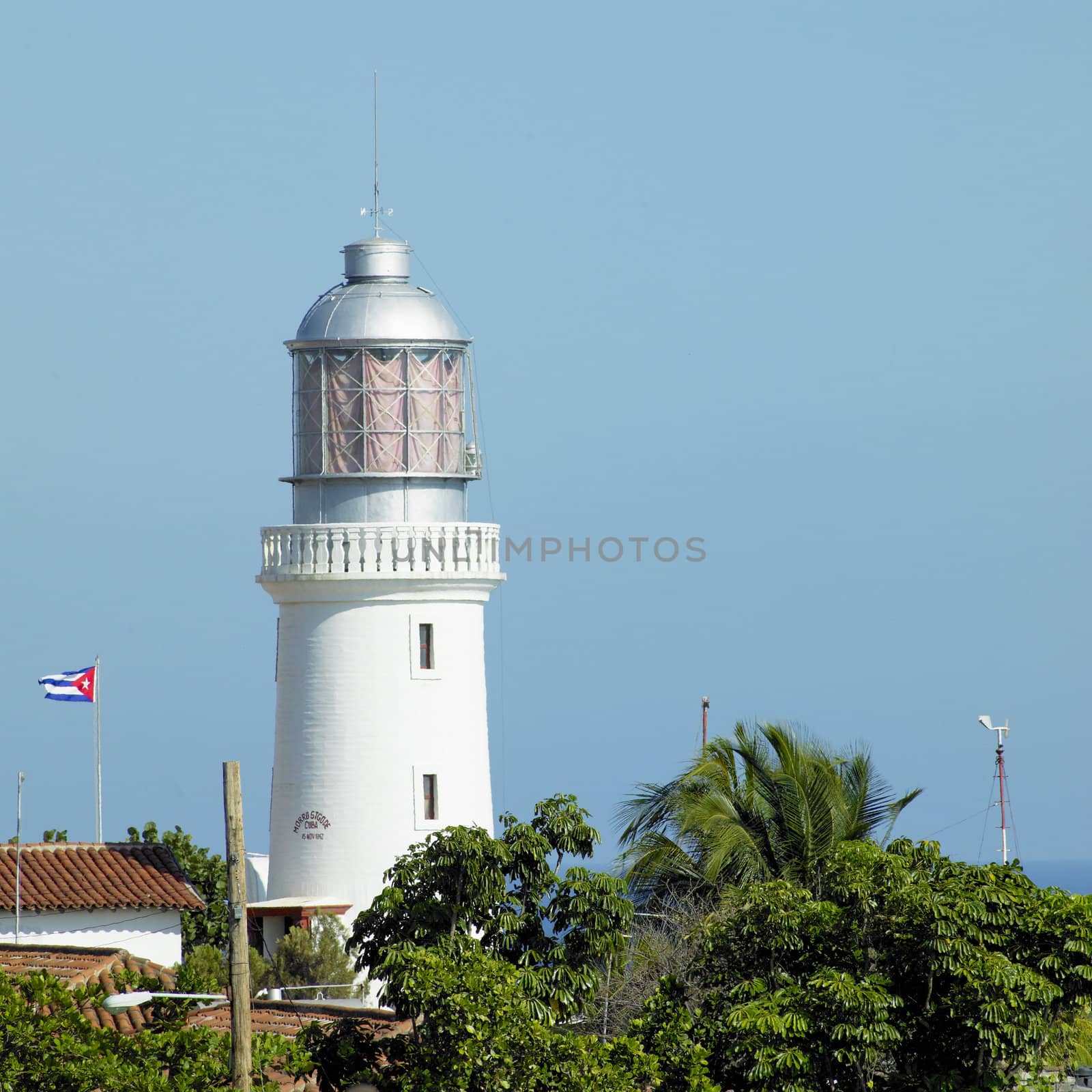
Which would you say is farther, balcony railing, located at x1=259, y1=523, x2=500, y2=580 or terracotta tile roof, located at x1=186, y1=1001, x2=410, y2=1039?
balcony railing, located at x1=259, y1=523, x2=500, y2=580

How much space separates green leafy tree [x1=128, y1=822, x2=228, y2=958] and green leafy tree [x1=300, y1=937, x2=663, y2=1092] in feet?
43.2

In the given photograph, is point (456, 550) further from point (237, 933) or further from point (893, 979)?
point (893, 979)

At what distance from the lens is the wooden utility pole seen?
67.2 feet

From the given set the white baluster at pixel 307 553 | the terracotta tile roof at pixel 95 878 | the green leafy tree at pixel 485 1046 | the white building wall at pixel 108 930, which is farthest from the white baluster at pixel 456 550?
the green leafy tree at pixel 485 1046

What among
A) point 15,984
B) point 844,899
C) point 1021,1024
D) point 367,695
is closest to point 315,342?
point 367,695

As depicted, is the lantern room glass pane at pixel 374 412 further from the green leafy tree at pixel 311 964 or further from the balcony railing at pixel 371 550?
the green leafy tree at pixel 311 964

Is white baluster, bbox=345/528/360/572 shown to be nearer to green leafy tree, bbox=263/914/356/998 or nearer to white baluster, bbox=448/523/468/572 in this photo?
white baluster, bbox=448/523/468/572

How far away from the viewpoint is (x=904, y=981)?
835 inches

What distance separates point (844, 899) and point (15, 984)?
9.11 m

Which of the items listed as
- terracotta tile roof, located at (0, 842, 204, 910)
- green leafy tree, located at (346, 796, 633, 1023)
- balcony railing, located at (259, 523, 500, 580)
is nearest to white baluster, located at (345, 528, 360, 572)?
balcony railing, located at (259, 523, 500, 580)

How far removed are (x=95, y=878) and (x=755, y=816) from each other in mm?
10035

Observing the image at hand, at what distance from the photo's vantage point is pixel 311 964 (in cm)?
3133

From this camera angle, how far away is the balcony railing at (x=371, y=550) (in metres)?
32.5

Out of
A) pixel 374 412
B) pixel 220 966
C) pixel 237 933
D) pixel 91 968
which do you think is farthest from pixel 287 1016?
pixel 374 412
